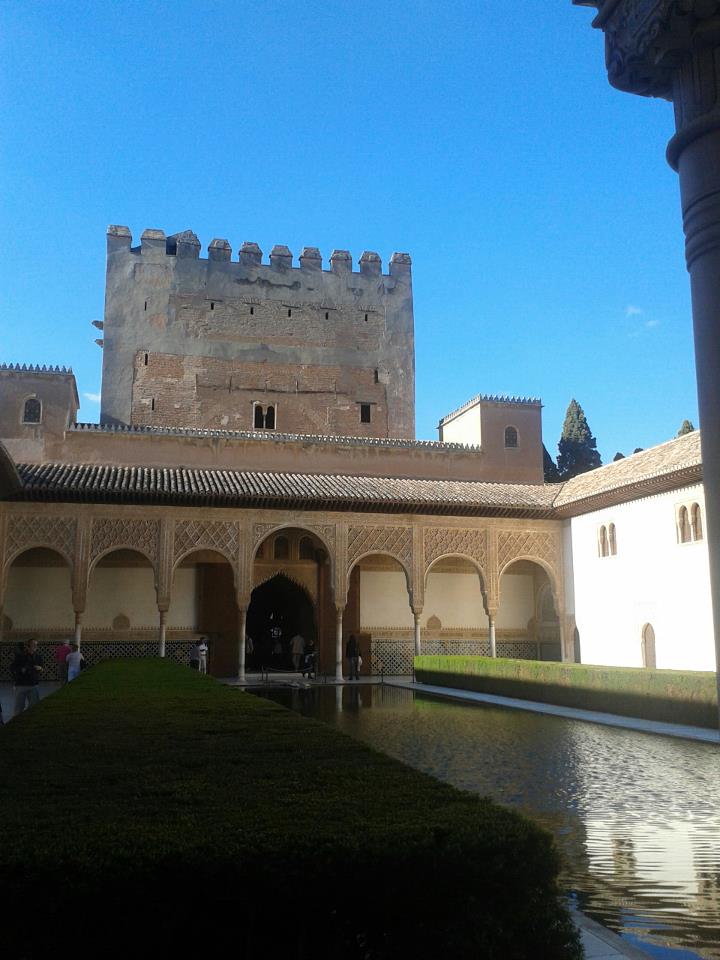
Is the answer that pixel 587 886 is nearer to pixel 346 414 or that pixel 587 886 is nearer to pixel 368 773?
pixel 368 773

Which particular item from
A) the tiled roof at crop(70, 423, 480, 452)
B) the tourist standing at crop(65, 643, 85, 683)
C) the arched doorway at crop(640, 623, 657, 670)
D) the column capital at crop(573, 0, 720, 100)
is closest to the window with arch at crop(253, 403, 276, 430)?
the tiled roof at crop(70, 423, 480, 452)

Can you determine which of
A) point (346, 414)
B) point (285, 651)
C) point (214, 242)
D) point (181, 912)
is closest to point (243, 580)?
point (285, 651)

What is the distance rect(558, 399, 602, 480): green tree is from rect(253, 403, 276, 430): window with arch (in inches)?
618

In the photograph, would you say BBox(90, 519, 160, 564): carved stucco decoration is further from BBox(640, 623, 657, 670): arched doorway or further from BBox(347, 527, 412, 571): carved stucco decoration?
BBox(640, 623, 657, 670): arched doorway

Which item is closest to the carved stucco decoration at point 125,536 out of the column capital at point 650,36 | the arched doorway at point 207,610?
the arched doorway at point 207,610

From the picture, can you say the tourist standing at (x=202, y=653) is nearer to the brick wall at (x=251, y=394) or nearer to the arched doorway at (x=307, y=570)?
the arched doorway at (x=307, y=570)

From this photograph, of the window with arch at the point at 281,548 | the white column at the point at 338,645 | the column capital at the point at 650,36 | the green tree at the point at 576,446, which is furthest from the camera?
the green tree at the point at 576,446

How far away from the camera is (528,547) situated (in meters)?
22.3

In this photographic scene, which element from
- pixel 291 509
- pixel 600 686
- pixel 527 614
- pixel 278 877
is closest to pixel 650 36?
pixel 278 877

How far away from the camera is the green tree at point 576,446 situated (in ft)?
133

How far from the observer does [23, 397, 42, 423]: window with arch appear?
956 inches

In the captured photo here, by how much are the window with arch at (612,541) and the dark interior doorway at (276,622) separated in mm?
8741

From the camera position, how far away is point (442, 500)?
21.2 m

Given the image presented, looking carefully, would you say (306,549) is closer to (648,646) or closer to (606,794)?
(648,646)
